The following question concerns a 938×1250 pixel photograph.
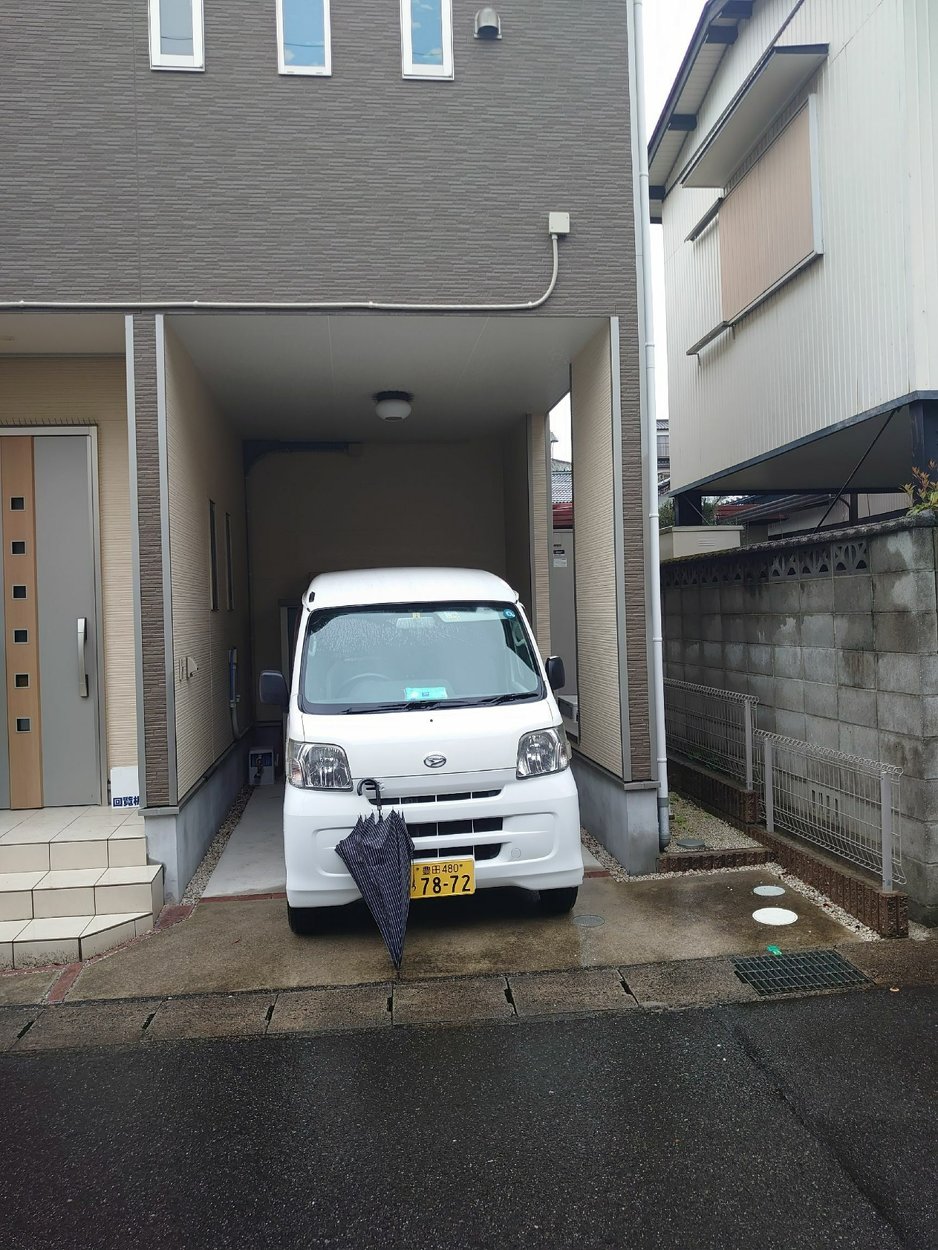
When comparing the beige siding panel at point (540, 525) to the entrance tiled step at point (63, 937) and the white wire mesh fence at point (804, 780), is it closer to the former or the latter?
the white wire mesh fence at point (804, 780)

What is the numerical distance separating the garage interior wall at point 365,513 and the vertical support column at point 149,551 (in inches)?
174

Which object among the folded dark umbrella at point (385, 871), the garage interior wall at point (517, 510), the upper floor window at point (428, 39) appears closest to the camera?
the folded dark umbrella at point (385, 871)

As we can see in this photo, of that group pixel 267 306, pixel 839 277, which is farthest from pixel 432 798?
pixel 839 277

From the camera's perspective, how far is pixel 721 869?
5.93 metres

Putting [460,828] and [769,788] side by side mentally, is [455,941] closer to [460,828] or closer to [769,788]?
[460,828]

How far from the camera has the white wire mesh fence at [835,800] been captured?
4902 millimetres

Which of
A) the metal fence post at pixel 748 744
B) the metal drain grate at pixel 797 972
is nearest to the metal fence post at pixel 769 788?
the metal fence post at pixel 748 744

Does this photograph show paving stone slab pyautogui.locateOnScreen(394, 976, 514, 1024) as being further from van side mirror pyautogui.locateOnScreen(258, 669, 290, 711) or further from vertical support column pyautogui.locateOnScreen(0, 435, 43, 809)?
vertical support column pyautogui.locateOnScreen(0, 435, 43, 809)

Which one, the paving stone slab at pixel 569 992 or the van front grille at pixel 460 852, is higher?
the van front grille at pixel 460 852

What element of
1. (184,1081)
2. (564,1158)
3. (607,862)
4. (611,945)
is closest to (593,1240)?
(564,1158)

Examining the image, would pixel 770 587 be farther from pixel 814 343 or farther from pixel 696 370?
pixel 696 370

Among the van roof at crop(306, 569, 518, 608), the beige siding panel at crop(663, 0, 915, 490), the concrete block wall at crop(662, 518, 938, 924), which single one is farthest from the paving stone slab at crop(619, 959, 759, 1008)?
the beige siding panel at crop(663, 0, 915, 490)

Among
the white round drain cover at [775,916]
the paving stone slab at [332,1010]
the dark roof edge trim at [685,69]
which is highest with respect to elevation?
the dark roof edge trim at [685,69]

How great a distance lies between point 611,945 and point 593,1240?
2.24 meters
